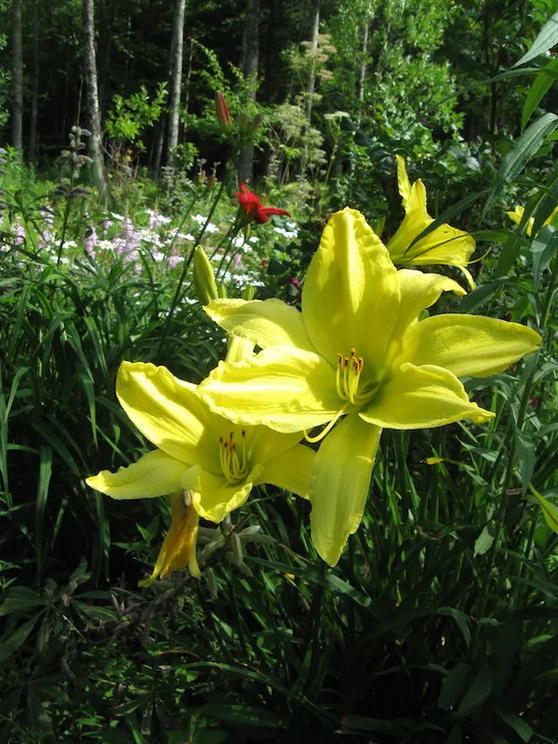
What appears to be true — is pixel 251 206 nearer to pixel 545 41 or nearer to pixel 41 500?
pixel 41 500

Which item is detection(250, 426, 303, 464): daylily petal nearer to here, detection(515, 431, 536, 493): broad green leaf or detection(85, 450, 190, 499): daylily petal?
detection(85, 450, 190, 499): daylily petal

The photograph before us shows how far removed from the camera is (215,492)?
2.76 feet

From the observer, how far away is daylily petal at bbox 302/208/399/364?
85cm

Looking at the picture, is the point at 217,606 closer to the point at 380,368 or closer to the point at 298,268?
the point at 380,368

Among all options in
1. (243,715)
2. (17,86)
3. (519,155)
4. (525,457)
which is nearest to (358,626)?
(243,715)

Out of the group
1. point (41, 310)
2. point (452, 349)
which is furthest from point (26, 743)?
point (41, 310)

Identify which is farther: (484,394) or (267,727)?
(484,394)

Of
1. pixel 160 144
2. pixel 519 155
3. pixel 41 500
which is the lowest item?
pixel 160 144

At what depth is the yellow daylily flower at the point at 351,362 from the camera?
0.73 metres

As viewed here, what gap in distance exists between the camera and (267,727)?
1.20 m

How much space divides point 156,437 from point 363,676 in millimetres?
661

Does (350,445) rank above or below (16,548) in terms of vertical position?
above

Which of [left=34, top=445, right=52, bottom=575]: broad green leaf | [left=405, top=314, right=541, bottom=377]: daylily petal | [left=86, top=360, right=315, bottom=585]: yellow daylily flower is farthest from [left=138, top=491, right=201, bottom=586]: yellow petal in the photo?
[left=34, top=445, right=52, bottom=575]: broad green leaf

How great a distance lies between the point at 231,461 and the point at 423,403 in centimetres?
28
